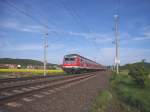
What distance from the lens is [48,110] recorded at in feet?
21.2

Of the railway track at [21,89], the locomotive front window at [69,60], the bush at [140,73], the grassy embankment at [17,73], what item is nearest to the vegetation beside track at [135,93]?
the bush at [140,73]

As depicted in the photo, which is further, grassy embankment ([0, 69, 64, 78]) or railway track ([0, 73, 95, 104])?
grassy embankment ([0, 69, 64, 78])

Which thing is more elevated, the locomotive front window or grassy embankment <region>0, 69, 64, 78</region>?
the locomotive front window

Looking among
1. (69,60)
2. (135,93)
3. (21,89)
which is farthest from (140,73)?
(69,60)

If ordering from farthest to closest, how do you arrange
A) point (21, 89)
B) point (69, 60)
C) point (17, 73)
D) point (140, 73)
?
1. point (17, 73)
2. point (69, 60)
3. point (140, 73)
4. point (21, 89)

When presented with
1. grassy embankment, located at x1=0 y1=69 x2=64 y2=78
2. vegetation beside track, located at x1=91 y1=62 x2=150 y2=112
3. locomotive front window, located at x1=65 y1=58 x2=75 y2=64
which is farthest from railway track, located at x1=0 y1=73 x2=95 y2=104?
locomotive front window, located at x1=65 y1=58 x2=75 y2=64

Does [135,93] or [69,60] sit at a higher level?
[69,60]

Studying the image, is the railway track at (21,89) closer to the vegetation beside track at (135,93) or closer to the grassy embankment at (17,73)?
the vegetation beside track at (135,93)

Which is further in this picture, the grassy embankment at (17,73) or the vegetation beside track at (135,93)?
the grassy embankment at (17,73)

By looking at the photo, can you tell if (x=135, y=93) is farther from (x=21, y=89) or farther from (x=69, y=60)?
(x=69, y=60)

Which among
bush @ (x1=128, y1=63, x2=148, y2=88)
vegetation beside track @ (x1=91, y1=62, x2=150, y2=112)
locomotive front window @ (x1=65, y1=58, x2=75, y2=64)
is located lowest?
vegetation beside track @ (x1=91, y1=62, x2=150, y2=112)

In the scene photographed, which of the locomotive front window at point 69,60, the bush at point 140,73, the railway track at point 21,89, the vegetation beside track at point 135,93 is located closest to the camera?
the railway track at point 21,89

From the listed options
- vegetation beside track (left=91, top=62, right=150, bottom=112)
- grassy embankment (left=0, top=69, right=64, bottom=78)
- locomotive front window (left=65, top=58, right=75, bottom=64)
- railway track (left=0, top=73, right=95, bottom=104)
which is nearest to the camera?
railway track (left=0, top=73, right=95, bottom=104)

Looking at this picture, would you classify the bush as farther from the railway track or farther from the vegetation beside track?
the railway track
